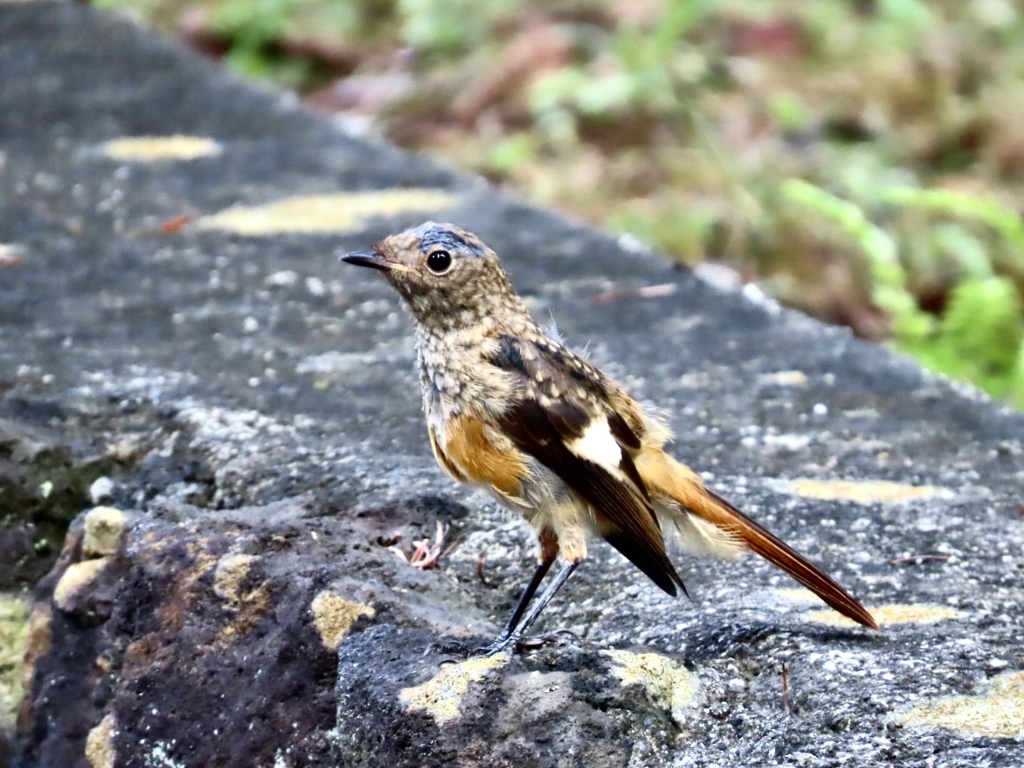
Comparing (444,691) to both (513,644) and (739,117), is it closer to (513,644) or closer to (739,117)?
(513,644)

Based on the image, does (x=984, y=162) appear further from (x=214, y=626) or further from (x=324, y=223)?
(x=214, y=626)

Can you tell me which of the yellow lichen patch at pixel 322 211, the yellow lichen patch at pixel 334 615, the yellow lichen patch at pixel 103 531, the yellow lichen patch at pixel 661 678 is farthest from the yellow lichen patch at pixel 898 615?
the yellow lichen patch at pixel 322 211

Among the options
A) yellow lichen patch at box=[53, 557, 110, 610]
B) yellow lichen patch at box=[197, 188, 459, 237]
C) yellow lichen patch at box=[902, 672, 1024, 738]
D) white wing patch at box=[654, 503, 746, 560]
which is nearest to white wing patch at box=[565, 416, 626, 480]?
white wing patch at box=[654, 503, 746, 560]

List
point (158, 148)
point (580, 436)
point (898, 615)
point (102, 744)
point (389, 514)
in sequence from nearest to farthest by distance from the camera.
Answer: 1. point (102, 744)
2. point (898, 615)
3. point (580, 436)
4. point (389, 514)
5. point (158, 148)

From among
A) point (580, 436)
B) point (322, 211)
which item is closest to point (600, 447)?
point (580, 436)

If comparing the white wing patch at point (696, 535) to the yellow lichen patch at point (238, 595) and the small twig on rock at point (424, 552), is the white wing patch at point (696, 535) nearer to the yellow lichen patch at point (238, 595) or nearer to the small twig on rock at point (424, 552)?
the small twig on rock at point (424, 552)
